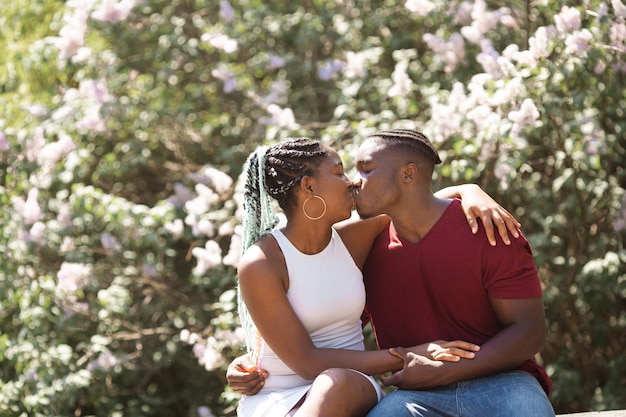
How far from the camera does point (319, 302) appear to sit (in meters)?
3.19

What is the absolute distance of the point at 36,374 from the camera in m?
5.00

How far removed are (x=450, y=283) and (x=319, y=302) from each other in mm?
431

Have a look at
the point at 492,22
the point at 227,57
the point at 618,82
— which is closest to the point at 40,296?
the point at 227,57

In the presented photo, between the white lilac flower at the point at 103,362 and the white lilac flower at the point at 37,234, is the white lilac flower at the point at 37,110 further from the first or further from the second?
the white lilac flower at the point at 103,362

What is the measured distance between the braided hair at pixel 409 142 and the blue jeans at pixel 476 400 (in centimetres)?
77

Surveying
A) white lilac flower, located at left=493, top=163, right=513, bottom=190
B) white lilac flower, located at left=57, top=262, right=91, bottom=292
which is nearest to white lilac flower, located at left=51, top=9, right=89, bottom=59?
white lilac flower, located at left=57, top=262, right=91, bottom=292

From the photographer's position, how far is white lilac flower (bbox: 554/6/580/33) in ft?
13.9

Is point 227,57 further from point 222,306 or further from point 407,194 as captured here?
point 407,194

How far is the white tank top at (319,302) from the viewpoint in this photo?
3180mm

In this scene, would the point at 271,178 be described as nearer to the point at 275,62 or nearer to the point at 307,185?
the point at 307,185

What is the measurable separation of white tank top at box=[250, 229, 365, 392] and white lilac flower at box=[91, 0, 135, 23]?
2691mm

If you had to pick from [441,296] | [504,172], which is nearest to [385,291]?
[441,296]

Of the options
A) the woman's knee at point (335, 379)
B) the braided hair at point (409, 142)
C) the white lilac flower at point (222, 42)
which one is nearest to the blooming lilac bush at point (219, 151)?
the white lilac flower at point (222, 42)

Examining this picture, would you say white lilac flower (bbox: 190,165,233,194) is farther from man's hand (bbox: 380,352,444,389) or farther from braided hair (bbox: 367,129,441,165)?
man's hand (bbox: 380,352,444,389)
